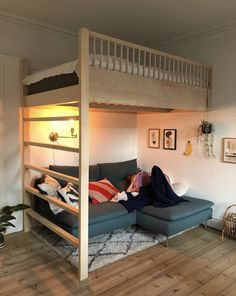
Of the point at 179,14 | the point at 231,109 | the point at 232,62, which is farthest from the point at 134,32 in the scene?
the point at 231,109

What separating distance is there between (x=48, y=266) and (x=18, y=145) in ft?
4.99

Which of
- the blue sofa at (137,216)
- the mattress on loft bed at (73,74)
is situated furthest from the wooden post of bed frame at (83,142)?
the blue sofa at (137,216)

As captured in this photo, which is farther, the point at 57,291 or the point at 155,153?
the point at 155,153

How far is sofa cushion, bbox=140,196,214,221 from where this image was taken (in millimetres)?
2975

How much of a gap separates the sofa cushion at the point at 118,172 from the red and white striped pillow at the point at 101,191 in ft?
0.74

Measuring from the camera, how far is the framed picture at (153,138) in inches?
167

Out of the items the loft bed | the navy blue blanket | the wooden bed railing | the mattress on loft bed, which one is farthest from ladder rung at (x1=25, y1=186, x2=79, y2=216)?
the wooden bed railing

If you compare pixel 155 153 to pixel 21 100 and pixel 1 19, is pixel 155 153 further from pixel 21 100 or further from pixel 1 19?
pixel 1 19

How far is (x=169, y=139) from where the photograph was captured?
13.3 feet

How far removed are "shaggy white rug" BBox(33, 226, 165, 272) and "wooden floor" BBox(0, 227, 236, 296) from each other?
82 millimetres

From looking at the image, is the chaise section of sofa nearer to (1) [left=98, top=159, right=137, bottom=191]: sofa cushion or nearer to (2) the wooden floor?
(2) the wooden floor

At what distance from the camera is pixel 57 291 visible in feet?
7.13

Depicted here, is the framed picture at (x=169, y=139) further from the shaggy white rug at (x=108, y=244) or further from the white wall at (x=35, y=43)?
the white wall at (x=35, y=43)

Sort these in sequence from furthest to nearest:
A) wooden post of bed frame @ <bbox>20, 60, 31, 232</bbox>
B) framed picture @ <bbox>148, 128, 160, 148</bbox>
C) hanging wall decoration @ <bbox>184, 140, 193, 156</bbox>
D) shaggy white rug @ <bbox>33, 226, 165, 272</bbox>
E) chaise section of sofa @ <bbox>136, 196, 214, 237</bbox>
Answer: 1. framed picture @ <bbox>148, 128, 160, 148</bbox>
2. hanging wall decoration @ <bbox>184, 140, 193, 156</bbox>
3. wooden post of bed frame @ <bbox>20, 60, 31, 232</bbox>
4. chaise section of sofa @ <bbox>136, 196, 214, 237</bbox>
5. shaggy white rug @ <bbox>33, 226, 165, 272</bbox>
